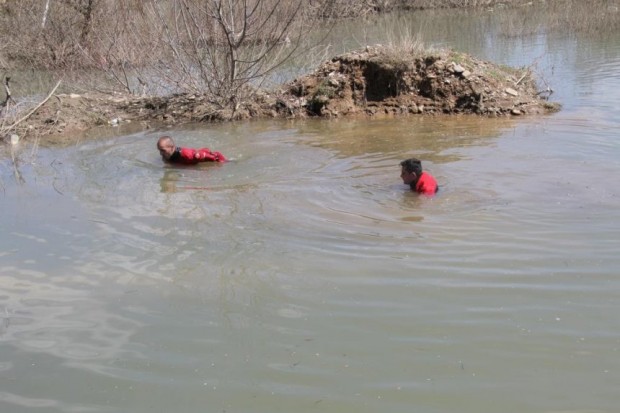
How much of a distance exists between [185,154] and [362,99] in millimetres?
5219

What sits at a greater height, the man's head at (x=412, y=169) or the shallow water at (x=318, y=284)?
the man's head at (x=412, y=169)

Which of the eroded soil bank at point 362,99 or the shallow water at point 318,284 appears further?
the eroded soil bank at point 362,99

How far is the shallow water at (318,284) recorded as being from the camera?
4.09 metres

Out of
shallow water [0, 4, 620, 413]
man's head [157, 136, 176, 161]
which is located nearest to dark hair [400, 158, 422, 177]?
shallow water [0, 4, 620, 413]

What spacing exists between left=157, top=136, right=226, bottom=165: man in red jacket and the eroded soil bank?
401cm

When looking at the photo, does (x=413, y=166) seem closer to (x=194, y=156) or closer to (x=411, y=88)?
(x=194, y=156)

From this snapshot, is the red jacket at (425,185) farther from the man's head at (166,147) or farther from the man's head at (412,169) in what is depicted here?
the man's head at (166,147)

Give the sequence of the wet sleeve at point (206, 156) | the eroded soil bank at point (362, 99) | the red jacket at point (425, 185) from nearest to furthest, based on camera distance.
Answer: the red jacket at point (425, 185)
the wet sleeve at point (206, 156)
the eroded soil bank at point (362, 99)

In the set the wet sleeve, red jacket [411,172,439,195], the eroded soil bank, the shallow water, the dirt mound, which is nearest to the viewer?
the shallow water

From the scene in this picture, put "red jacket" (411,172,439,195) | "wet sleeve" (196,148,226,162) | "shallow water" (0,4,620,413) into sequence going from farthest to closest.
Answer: "wet sleeve" (196,148,226,162) → "red jacket" (411,172,439,195) → "shallow water" (0,4,620,413)

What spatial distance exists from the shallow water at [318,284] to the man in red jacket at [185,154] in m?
0.15

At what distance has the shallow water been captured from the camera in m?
4.09

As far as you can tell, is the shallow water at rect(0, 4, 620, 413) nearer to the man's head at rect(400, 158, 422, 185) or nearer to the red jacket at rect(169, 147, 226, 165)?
the red jacket at rect(169, 147, 226, 165)

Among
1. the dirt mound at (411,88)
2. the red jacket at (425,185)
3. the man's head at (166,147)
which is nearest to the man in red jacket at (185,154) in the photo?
the man's head at (166,147)
